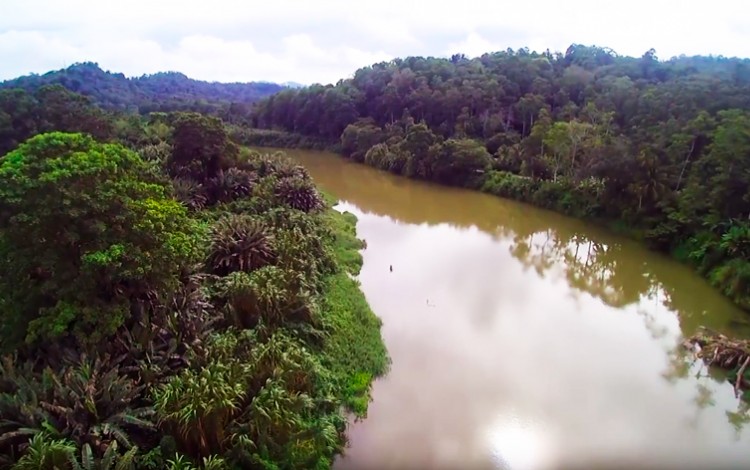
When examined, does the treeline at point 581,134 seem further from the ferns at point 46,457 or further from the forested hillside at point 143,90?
the forested hillside at point 143,90

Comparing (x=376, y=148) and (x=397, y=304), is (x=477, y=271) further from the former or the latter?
(x=376, y=148)

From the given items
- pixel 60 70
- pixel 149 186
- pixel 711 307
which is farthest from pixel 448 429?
pixel 60 70

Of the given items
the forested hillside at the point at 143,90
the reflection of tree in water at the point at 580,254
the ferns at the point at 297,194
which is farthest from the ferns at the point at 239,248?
the forested hillside at the point at 143,90

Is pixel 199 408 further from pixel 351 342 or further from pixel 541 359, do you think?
pixel 541 359

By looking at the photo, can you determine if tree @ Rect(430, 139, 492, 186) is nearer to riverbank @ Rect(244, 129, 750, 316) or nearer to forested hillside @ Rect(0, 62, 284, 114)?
riverbank @ Rect(244, 129, 750, 316)

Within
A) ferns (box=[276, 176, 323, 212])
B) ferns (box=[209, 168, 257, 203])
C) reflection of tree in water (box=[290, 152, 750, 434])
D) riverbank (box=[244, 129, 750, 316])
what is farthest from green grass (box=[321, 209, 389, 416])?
riverbank (box=[244, 129, 750, 316])

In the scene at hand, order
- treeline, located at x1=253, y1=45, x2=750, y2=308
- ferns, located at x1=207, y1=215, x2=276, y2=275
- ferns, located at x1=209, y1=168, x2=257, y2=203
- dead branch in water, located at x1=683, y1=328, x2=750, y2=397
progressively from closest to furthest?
dead branch in water, located at x1=683, y1=328, x2=750, y2=397
ferns, located at x1=207, y1=215, x2=276, y2=275
treeline, located at x1=253, y1=45, x2=750, y2=308
ferns, located at x1=209, y1=168, x2=257, y2=203
